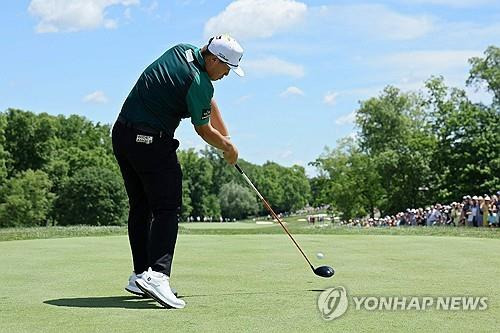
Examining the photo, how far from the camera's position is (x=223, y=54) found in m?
5.67

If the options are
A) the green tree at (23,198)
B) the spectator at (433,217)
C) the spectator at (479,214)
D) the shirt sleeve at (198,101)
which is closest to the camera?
the shirt sleeve at (198,101)

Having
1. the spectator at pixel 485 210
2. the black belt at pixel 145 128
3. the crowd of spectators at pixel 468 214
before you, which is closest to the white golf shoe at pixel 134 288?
the black belt at pixel 145 128

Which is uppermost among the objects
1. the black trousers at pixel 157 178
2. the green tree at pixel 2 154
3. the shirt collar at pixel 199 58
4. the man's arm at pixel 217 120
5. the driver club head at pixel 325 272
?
the green tree at pixel 2 154

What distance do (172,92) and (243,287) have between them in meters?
1.74

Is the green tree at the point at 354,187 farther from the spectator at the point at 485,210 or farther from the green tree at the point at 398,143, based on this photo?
the spectator at the point at 485,210

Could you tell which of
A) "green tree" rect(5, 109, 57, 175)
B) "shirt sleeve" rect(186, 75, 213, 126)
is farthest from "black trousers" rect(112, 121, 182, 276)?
"green tree" rect(5, 109, 57, 175)

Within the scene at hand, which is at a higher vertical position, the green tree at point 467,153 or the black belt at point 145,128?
the green tree at point 467,153

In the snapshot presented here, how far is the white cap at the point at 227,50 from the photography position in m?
5.67

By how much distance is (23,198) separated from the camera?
68.7 metres

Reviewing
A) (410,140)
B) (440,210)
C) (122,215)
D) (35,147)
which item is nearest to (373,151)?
(410,140)

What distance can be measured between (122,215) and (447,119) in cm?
3752

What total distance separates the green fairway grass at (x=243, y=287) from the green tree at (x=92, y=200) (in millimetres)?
68133

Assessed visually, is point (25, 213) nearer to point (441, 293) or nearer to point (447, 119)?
point (447, 119)

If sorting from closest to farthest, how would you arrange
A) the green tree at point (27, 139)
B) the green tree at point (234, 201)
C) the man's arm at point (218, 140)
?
1. the man's arm at point (218, 140)
2. the green tree at point (27, 139)
3. the green tree at point (234, 201)
